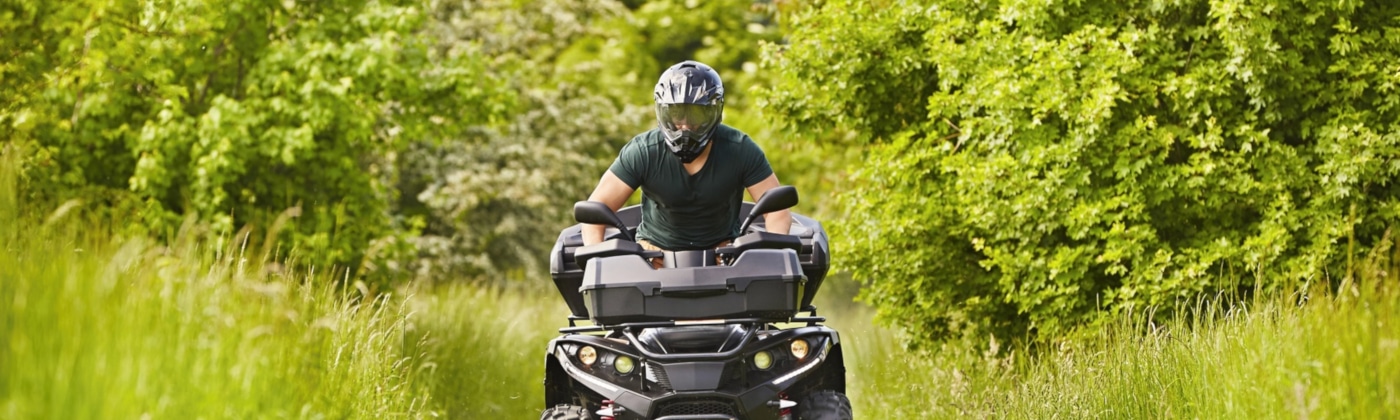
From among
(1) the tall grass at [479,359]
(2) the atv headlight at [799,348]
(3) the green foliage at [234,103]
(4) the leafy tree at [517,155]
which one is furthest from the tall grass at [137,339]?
(4) the leafy tree at [517,155]

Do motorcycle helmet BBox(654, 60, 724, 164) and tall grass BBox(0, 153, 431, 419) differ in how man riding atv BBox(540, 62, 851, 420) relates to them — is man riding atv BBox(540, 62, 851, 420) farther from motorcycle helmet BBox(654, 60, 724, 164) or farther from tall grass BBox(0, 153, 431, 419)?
tall grass BBox(0, 153, 431, 419)

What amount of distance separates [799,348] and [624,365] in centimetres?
78

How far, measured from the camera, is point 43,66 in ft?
51.0

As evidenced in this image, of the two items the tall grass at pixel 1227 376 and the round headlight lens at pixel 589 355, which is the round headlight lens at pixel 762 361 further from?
the tall grass at pixel 1227 376

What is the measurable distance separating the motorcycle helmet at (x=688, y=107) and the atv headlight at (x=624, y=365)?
1.03m

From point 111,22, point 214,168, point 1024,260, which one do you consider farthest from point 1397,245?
point 111,22

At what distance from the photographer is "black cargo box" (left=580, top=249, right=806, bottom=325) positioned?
6848 millimetres

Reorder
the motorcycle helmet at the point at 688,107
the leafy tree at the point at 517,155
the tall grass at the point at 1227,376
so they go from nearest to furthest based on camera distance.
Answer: the tall grass at the point at 1227,376 < the motorcycle helmet at the point at 688,107 < the leafy tree at the point at 517,155

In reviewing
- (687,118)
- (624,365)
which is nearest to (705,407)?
(624,365)

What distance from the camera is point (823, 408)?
6953mm

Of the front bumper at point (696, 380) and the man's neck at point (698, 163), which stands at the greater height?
the man's neck at point (698, 163)

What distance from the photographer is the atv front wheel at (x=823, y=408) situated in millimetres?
6938

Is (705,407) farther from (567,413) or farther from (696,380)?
(567,413)

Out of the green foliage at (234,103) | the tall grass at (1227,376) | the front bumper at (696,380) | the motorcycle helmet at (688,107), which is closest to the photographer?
the tall grass at (1227,376)
